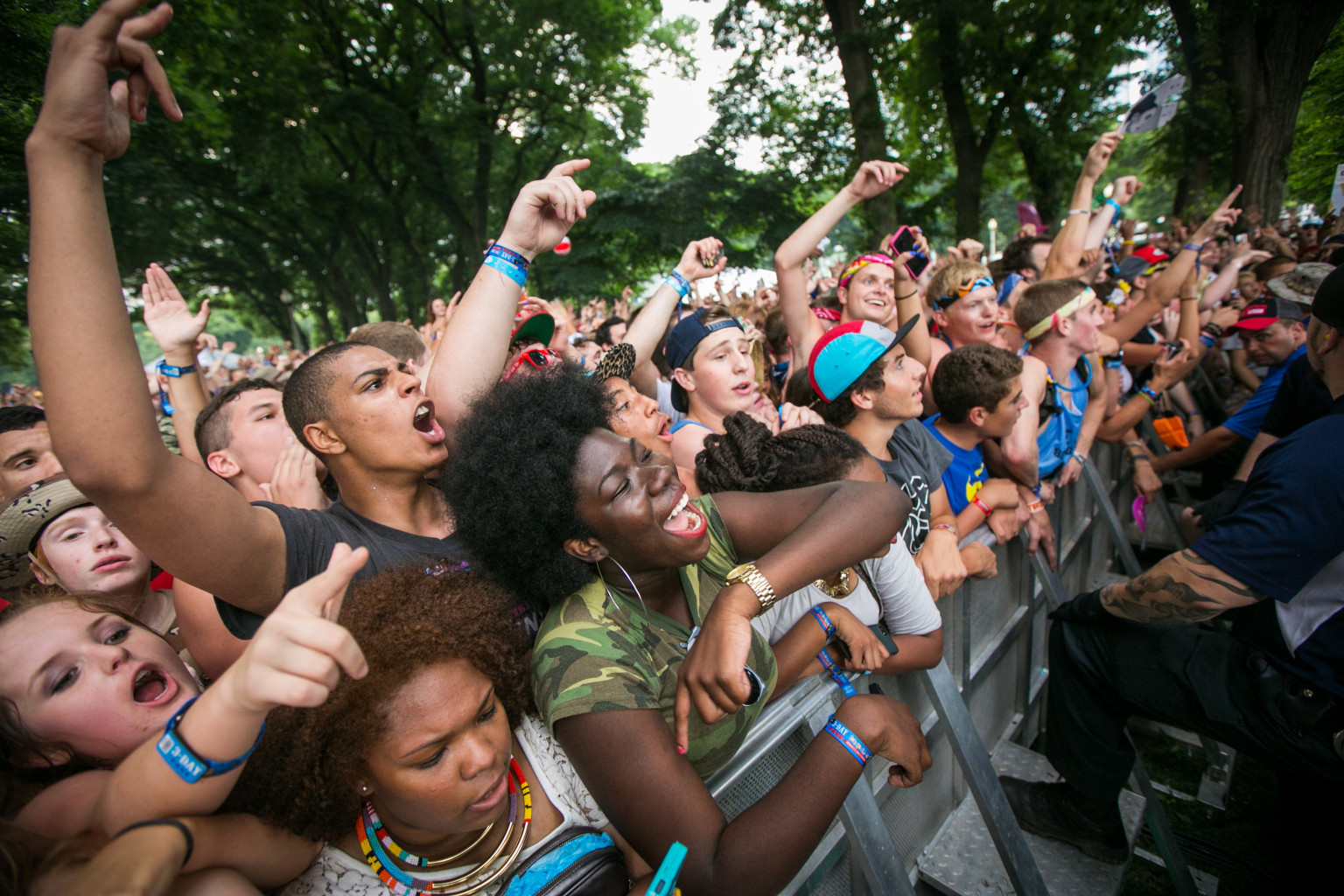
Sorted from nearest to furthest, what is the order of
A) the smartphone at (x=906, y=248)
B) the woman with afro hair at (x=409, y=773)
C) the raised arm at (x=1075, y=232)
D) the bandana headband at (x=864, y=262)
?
the woman with afro hair at (x=409, y=773) < the smartphone at (x=906, y=248) < the bandana headband at (x=864, y=262) < the raised arm at (x=1075, y=232)

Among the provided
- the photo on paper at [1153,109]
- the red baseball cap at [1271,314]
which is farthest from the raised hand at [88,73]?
the photo on paper at [1153,109]

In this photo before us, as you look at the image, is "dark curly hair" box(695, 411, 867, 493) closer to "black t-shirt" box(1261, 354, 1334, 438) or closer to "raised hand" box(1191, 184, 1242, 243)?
"black t-shirt" box(1261, 354, 1334, 438)

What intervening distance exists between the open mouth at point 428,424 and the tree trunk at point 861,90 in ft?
37.0

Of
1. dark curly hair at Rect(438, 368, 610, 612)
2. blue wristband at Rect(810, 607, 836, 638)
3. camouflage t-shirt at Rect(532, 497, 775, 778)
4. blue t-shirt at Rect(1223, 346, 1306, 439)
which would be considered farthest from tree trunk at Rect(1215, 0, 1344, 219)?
dark curly hair at Rect(438, 368, 610, 612)

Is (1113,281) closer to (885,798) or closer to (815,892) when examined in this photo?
(885,798)

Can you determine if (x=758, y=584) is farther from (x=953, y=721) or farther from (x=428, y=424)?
(x=428, y=424)

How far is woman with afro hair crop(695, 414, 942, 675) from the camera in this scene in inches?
86.9

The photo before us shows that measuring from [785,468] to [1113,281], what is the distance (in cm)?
661

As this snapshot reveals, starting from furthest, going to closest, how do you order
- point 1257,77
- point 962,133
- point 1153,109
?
point 962,133, point 1257,77, point 1153,109

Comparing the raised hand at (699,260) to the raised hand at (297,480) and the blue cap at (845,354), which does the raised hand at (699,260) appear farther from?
the raised hand at (297,480)

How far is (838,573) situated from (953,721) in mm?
715

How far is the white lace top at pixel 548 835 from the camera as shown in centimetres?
133

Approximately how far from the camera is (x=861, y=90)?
40.2 ft

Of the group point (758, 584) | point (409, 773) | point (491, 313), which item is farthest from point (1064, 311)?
point (409, 773)
